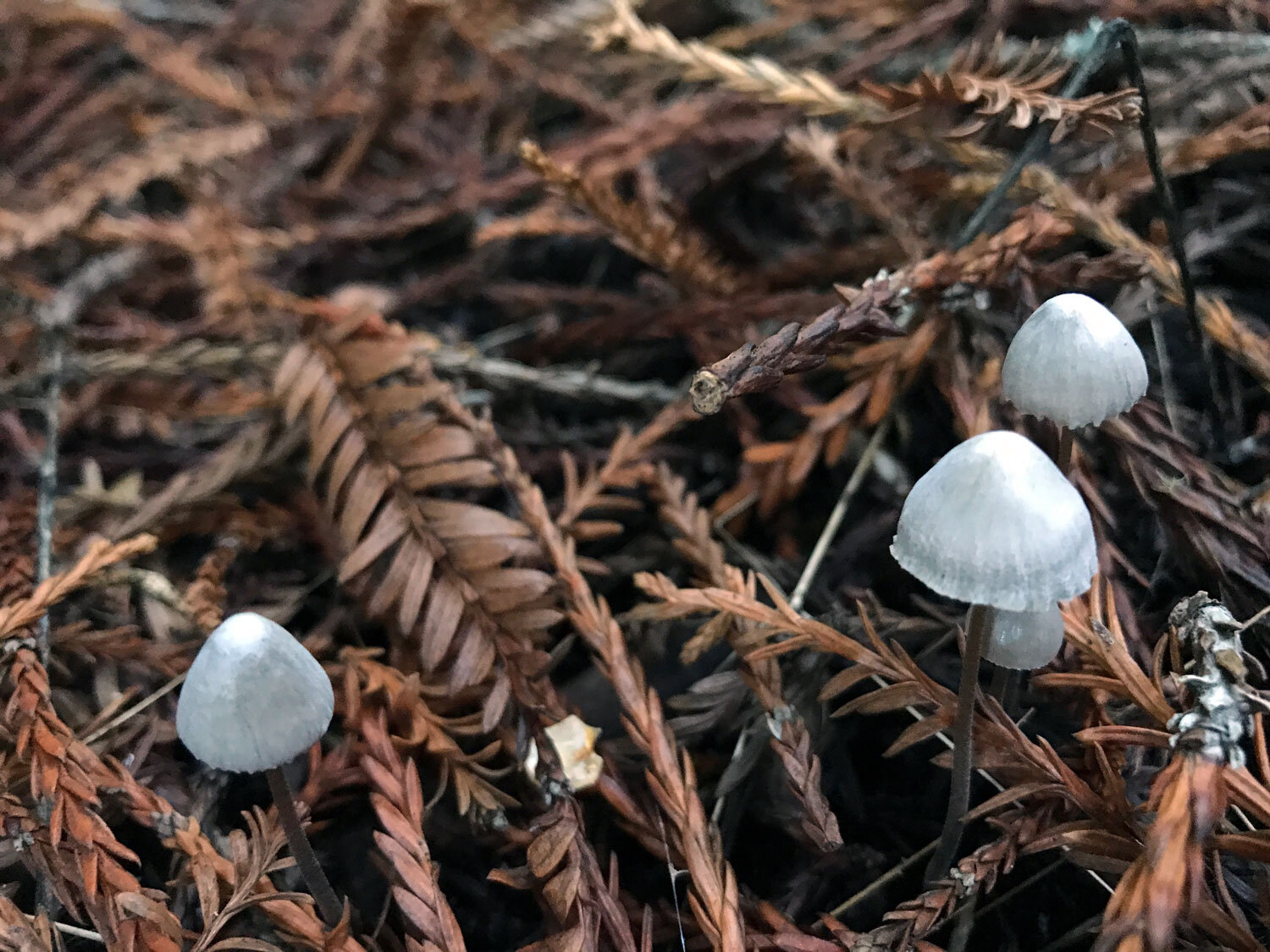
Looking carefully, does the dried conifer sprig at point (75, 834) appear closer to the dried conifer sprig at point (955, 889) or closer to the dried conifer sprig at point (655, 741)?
the dried conifer sprig at point (655, 741)

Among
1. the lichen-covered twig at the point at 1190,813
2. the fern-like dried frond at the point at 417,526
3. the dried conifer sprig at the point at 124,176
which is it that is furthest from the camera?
the dried conifer sprig at the point at 124,176

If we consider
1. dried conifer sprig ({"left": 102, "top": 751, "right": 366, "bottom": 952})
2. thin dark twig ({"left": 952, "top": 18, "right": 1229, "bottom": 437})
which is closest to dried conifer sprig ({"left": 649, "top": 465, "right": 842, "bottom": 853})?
dried conifer sprig ({"left": 102, "top": 751, "right": 366, "bottom": 952})

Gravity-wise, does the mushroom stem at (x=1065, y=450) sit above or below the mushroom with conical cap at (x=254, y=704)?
above

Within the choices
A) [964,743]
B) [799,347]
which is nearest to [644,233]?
[799,347]

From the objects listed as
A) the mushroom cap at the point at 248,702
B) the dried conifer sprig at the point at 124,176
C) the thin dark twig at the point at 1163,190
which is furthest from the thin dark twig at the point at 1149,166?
the dried conifer sprig at the point at 124,176

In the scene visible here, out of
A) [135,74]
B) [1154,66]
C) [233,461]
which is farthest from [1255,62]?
[135,74]

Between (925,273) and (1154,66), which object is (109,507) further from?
(1154,66)

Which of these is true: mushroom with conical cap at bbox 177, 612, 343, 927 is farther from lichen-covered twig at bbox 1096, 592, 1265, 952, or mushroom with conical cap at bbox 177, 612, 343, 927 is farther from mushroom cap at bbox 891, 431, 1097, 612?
lichen-covered twig at bbox 1096, 592, 1265, 952
